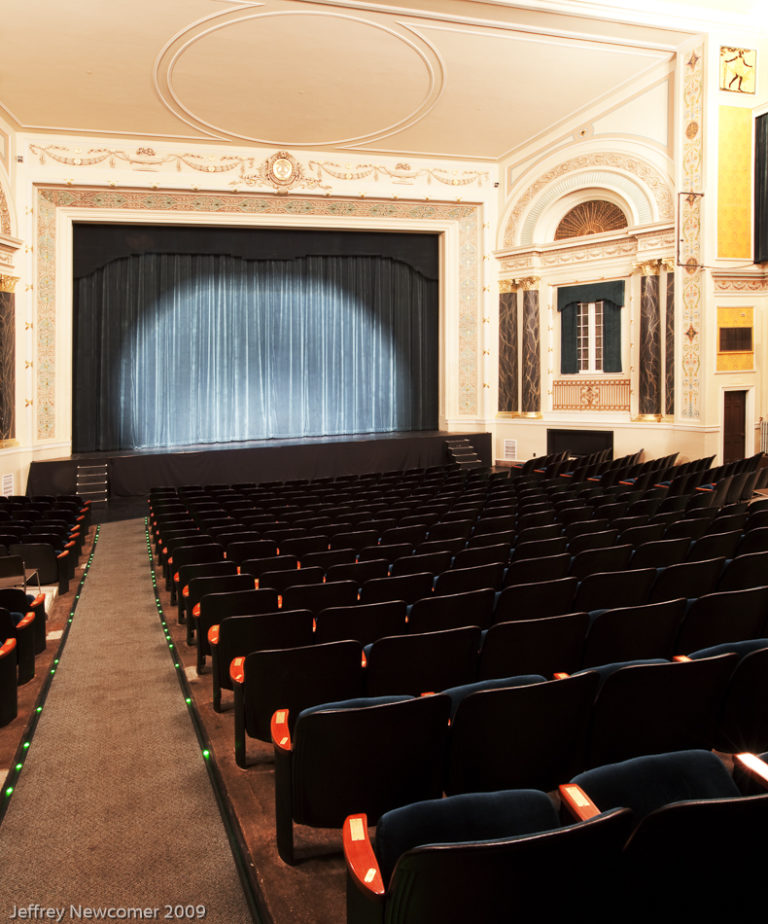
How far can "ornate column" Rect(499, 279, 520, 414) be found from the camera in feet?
55.7

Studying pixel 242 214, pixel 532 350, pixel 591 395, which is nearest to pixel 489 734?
pixel 591 395

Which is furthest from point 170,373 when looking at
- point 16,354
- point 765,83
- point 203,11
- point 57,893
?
point 57,893

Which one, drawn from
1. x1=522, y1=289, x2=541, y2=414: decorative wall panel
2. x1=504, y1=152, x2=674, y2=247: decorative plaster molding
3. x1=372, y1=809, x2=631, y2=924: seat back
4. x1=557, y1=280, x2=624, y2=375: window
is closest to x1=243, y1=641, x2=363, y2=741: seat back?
x1=372, y1=809, x2=631, y2=924: seat back

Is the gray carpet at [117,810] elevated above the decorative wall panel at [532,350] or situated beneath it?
situated beneath

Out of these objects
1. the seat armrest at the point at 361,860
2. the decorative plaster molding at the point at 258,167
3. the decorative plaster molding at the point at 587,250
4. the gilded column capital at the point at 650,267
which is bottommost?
the seat armrest at the point at 361,860

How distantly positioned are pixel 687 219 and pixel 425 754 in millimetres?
13203

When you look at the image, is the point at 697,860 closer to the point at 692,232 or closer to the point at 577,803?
the point at 577,803

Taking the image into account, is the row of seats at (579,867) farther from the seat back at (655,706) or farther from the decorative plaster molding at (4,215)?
the decorative plaster molding at (4,215)

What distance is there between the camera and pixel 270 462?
582 inches

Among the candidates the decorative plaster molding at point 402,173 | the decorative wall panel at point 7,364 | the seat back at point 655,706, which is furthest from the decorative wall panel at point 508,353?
the seat back at point 655,706

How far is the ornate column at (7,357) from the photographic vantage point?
13359 mm

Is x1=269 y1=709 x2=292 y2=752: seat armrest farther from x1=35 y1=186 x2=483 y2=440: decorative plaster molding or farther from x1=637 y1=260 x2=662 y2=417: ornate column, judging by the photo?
x1=35 y1=186 x2=483 y2=440: decorative plaster molding

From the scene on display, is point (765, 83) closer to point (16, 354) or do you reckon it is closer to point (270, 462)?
point (270, 462)

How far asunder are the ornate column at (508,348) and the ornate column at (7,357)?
10357 millimetres
